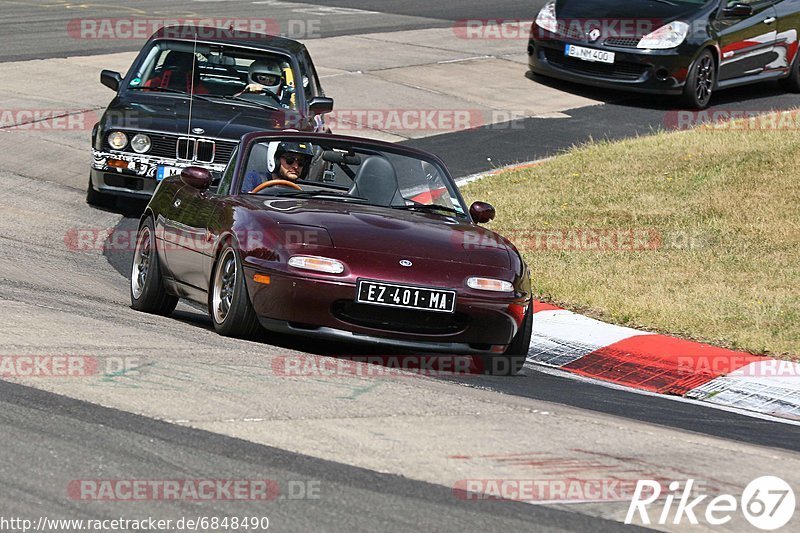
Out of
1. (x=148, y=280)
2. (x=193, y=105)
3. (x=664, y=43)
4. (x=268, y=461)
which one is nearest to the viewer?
(x=268, y=461)

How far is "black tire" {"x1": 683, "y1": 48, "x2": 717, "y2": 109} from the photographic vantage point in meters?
19.0

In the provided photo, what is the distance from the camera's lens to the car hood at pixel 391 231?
26.2 feet

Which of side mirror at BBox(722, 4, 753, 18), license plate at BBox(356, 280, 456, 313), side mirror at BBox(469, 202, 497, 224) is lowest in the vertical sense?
license plate at BBox(356, 280, 456, 313)

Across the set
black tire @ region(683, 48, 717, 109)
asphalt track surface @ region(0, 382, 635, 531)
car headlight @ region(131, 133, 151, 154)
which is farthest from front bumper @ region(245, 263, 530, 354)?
black tire @ region(683, 48, 717, 109)

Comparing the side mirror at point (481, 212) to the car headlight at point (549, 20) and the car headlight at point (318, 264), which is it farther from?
the car headlight at point (549, 20)

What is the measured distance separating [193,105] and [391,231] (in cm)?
573

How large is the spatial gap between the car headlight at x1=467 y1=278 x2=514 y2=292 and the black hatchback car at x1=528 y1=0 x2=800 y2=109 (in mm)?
11369

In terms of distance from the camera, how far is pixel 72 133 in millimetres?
16297

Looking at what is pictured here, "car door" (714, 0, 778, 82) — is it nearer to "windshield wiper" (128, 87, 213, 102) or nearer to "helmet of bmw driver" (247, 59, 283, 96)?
"helmet of bmw driver" (247, 59, 283, 96)

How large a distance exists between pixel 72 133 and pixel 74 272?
596 centimetres

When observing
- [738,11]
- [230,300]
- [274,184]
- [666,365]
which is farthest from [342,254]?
[738,11]

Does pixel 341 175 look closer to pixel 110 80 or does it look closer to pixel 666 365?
pixel 666 365

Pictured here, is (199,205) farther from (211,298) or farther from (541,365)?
(541,365)

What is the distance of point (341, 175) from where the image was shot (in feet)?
30.0
